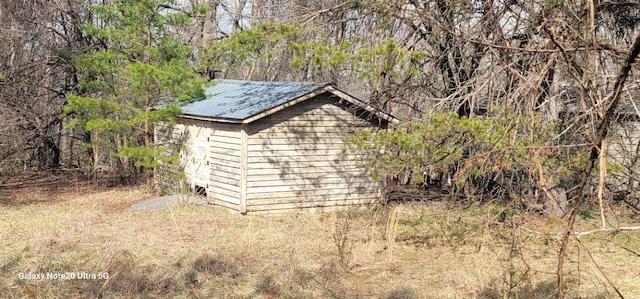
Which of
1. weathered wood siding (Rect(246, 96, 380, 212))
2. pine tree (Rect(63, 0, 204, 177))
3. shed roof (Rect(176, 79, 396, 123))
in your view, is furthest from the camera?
pine tree (Rect(63, 0, 204, 177))

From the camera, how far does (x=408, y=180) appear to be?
2014cm

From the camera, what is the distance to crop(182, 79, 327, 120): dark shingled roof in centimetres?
1309

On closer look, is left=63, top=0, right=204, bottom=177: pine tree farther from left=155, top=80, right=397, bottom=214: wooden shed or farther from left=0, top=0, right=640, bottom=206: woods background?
left=155, top=80, right=397, bottom=214: wooden shed

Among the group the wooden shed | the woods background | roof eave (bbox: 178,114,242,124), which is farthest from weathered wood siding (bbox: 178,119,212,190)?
the woods background

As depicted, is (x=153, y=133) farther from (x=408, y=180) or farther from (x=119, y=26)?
(x=408, y=180)

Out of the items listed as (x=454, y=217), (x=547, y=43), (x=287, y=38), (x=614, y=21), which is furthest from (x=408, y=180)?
(x=547, y=43)

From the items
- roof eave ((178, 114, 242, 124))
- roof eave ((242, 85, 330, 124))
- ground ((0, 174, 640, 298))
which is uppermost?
roof eave ((242, 85, 330, 124))

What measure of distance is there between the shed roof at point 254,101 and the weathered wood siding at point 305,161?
1.09ft

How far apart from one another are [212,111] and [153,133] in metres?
3.17

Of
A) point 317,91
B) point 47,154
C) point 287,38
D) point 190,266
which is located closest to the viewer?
point 190,266

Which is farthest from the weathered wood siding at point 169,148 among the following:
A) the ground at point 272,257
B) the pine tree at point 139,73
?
the ground at point 272,257

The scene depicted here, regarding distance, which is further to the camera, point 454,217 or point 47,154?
point 47,154

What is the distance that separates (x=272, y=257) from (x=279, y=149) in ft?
15.0

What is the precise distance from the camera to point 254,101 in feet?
45.9
